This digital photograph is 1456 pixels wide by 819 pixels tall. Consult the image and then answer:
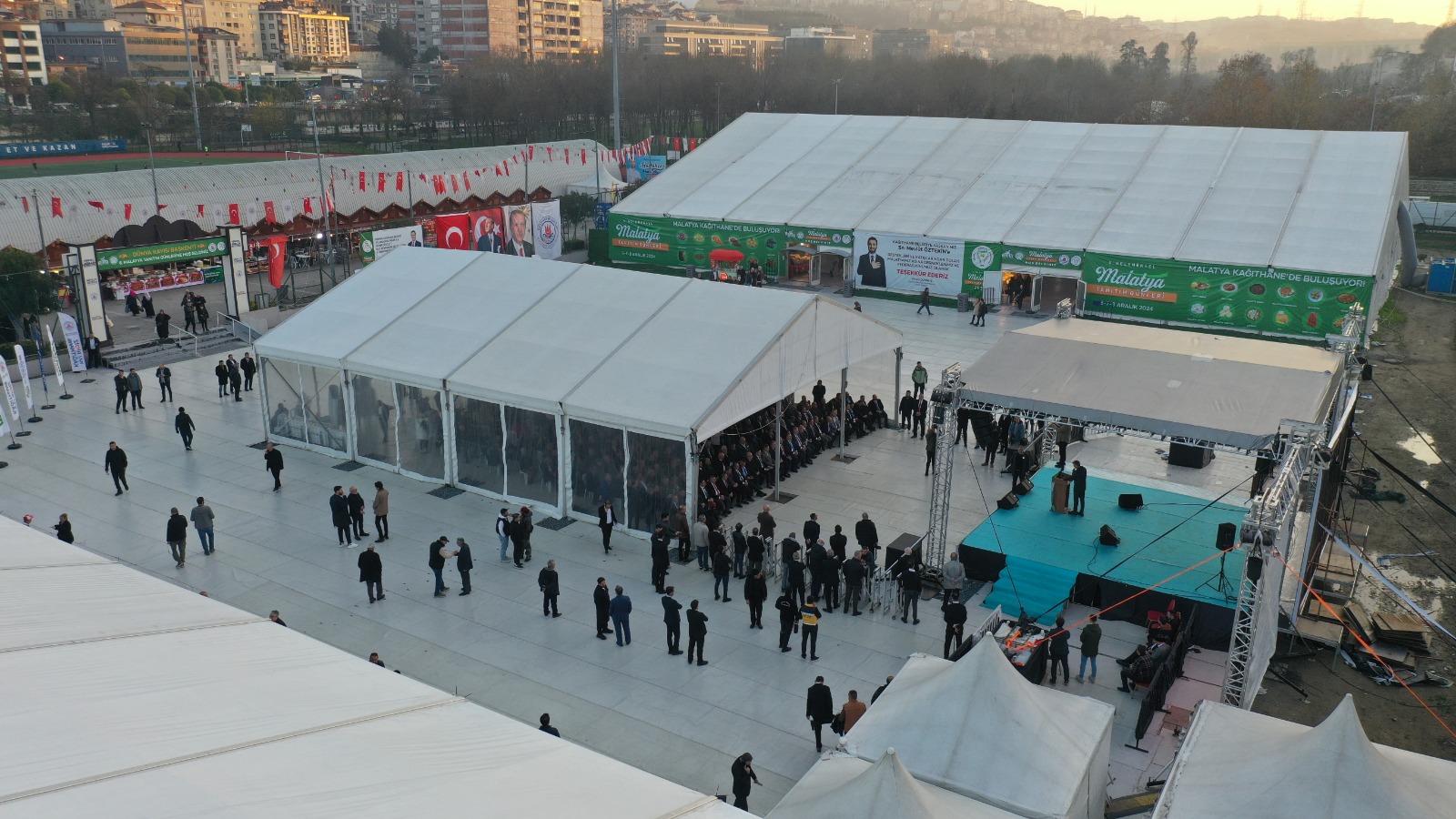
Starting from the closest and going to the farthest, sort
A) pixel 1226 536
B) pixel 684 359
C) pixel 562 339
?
pixel 1226 536 < pixel 684 359 < pixel 562 339

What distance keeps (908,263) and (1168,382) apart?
20904 millimetres

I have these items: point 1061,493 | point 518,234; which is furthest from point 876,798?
point 518,234

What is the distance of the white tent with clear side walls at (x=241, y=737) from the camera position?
19.0 feet

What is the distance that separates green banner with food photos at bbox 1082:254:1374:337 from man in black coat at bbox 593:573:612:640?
2368 centimetres

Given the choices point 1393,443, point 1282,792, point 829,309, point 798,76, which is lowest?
point 1393,443

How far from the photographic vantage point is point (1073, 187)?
35.3 metres

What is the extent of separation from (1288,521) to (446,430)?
42.8ft

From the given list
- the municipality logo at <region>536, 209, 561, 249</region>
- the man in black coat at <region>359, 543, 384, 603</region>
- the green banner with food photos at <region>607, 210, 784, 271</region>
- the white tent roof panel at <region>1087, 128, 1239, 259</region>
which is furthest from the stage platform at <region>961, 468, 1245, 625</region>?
the municipality logo at <region>536, 209, 561, 249</region>

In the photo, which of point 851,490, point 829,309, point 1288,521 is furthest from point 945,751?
point 829,309

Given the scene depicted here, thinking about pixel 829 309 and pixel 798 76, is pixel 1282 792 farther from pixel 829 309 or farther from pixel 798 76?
pixel 798 76

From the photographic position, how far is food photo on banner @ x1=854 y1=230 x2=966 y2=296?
3441 cm

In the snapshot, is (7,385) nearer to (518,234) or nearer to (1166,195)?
(518,234)

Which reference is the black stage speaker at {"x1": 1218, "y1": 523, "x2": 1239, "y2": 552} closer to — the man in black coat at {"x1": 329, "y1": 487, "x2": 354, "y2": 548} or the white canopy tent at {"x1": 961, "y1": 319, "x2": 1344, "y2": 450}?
the white canopy tent at {"x1": 961, "y1": 319, "x2": 1344, "y2": 450}

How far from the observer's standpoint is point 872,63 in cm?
11544
